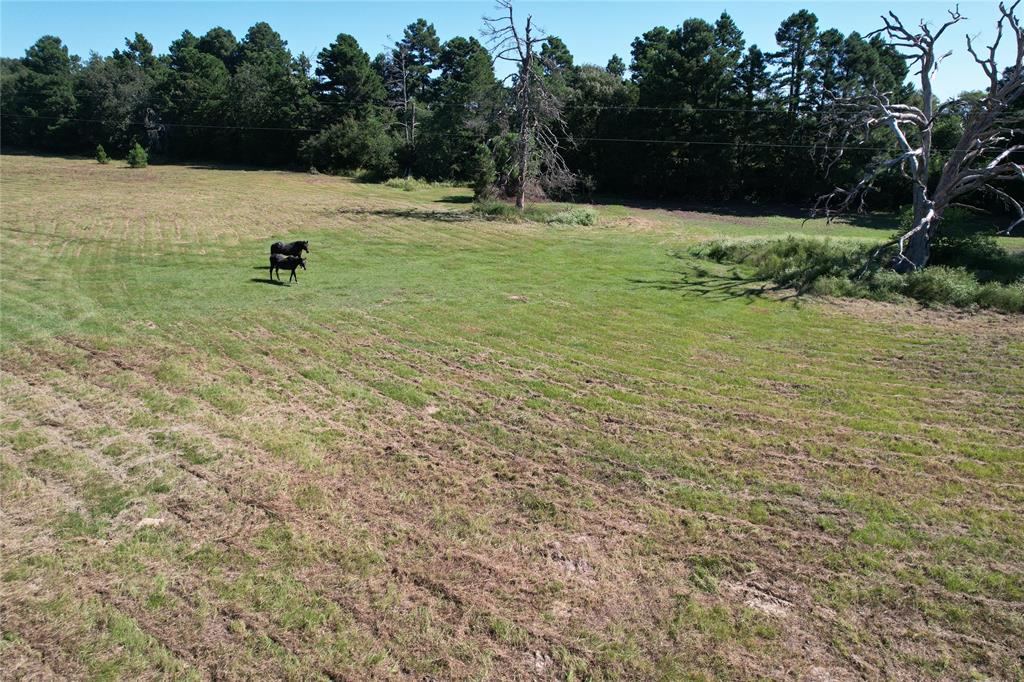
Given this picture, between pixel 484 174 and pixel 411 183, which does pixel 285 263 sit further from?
pixel 411 183

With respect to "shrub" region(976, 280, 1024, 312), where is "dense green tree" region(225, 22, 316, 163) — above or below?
above

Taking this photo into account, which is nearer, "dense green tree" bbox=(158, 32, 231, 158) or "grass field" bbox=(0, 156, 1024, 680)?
"grass field" bbox=(0, 156, 1024, 680)

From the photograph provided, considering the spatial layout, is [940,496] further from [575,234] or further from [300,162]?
[300,162]

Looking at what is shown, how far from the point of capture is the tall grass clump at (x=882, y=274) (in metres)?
16.4

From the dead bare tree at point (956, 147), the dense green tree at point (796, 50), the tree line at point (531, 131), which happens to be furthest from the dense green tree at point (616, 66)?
the dead bare tree at point (956, 147)

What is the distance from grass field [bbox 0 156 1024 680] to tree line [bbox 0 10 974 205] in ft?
73.4

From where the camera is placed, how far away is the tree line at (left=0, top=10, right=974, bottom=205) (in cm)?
4209

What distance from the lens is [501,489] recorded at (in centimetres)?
746

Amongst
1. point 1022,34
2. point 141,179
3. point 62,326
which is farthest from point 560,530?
point 141,179

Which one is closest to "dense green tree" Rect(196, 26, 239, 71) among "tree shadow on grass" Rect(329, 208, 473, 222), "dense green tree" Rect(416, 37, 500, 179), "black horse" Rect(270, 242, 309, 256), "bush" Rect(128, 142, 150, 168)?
"bush" Rect(128, 142, 150, 168)

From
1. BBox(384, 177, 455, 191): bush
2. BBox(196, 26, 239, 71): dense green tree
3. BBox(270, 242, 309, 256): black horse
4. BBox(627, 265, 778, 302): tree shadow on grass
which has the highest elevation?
BBox(196, 26, 239, 71): dense green tree

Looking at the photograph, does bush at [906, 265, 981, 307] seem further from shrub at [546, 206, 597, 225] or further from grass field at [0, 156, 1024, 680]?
shrub at [546, 206, 597, 225]

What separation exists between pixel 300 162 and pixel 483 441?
59.9 metres

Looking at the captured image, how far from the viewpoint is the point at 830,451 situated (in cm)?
850
